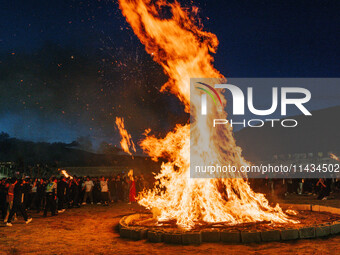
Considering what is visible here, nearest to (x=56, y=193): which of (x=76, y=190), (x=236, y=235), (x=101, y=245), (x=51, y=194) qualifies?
(x=51, y=194)

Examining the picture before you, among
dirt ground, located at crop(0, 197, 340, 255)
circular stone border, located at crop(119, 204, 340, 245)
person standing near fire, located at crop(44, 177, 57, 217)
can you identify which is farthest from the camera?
person standing near fire, located at crop(44, 177, 57, 217)

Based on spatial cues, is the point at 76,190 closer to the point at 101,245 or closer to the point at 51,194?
the point at 51,194

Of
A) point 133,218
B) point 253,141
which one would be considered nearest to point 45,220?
point 133,218

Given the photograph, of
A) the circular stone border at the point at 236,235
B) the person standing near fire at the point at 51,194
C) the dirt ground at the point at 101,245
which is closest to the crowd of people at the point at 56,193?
the person standing near fire at the point at 51,194

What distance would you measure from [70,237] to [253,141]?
258ft

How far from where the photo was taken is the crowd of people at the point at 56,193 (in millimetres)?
11250

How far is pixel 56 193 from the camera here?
46.1ft

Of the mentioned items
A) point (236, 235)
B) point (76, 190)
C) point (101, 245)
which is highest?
point (76, 190)

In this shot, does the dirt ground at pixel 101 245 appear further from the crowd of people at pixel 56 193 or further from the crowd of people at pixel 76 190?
the crowd of people at pixel 76 190

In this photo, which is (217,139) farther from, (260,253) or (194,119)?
(260,253)

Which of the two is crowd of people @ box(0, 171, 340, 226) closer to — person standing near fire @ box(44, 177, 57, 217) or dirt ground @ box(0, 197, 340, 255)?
person standing near fire @ box(44, 177, 57, 217)

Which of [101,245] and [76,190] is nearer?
[101,245]

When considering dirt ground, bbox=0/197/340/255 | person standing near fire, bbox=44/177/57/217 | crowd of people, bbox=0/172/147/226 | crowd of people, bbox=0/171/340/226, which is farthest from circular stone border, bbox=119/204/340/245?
person standing near fire, bbox=44/177/57/217

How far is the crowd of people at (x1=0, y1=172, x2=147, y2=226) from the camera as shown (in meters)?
11.2
